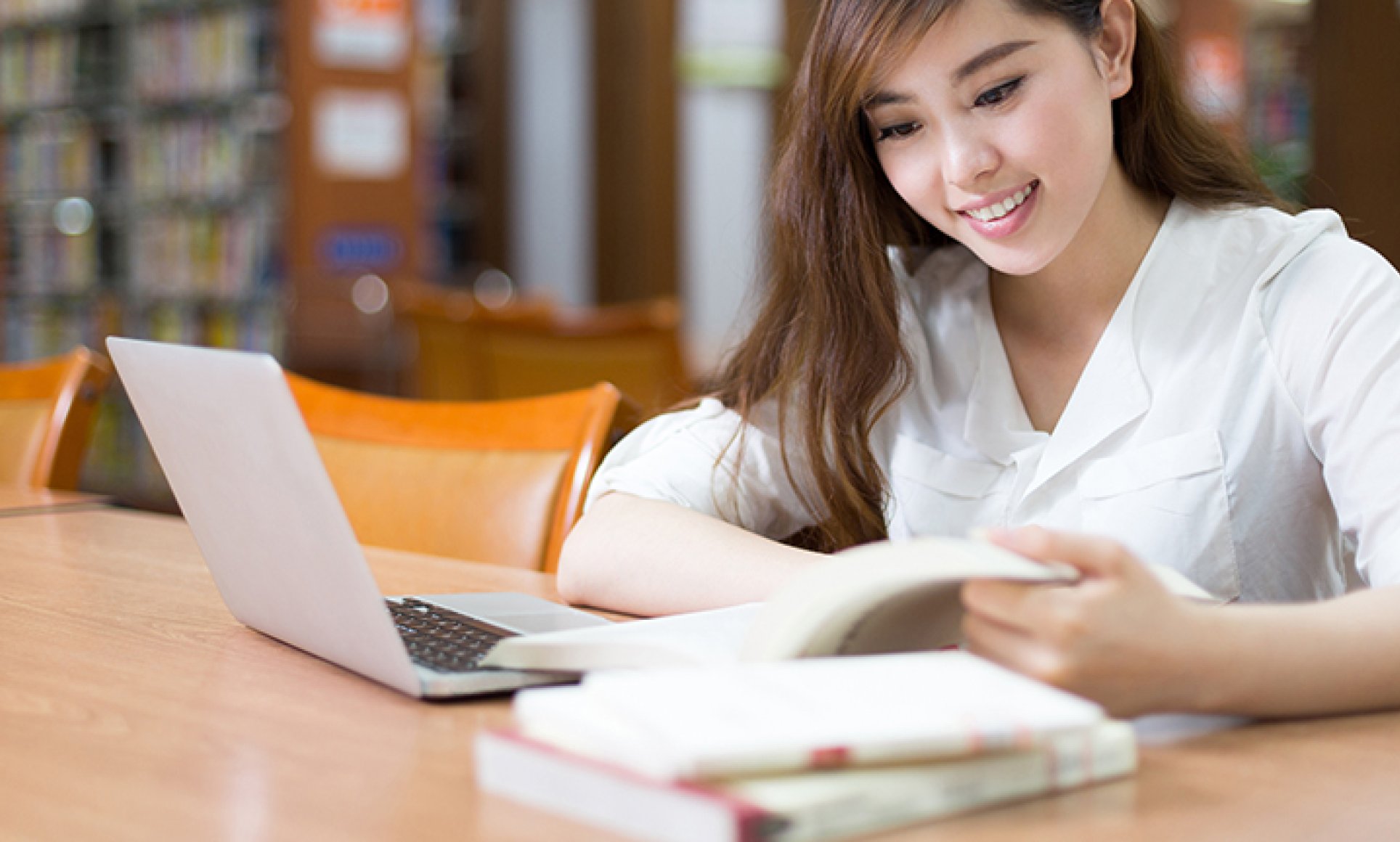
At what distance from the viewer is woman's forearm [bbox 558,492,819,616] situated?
1.15m

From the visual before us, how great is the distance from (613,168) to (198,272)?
186 cm

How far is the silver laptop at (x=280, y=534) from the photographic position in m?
0.85

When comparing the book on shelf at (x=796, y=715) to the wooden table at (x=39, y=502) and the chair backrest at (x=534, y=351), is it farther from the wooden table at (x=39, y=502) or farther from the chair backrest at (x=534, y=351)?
the chair backrest at (x=534, y=351)

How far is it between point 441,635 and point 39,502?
1.10 metres

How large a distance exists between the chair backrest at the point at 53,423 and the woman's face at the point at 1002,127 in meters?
1.45

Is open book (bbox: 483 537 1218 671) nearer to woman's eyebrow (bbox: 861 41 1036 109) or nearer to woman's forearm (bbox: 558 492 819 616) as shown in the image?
woman's forearm (bbox: 558 492 819 616)

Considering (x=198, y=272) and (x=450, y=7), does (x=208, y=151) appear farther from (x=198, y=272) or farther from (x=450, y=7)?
(x=450, y=7)

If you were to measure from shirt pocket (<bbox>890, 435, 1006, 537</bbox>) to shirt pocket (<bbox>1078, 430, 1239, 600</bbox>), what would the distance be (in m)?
0.14

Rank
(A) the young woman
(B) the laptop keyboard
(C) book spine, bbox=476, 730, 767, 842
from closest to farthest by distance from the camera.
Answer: (C) book spine, bbox=476, 730, 767, 842
(B) the laptop keyboard
(A) the young woman

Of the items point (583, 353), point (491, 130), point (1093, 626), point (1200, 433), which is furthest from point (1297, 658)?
point (491, 130)

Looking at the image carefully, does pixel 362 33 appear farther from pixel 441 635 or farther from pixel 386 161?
pixel 441 635

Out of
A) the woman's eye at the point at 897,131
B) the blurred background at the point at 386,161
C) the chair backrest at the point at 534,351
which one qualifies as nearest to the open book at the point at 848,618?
the woman's eye at the point at 897,131

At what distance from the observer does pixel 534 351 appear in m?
3.87

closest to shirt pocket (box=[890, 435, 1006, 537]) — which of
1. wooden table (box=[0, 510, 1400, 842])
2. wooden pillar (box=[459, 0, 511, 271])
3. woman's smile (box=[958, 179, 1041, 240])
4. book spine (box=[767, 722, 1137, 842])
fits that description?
woman's smile (box=[958, 179, 1041, 240])
